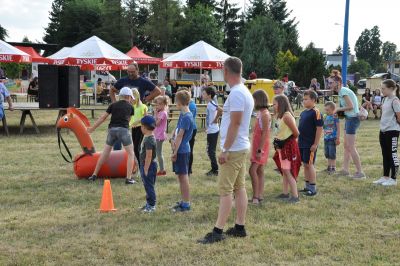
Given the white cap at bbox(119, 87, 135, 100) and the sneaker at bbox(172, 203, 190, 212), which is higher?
the white cap at bbox(119, 87, 135, 100)

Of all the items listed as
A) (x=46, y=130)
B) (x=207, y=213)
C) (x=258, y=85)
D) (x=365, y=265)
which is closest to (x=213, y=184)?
(x=207, y=213)

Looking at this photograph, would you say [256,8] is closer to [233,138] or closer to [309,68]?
[309,68]

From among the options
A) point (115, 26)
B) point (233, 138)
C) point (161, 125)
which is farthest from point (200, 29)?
point (233, 138)

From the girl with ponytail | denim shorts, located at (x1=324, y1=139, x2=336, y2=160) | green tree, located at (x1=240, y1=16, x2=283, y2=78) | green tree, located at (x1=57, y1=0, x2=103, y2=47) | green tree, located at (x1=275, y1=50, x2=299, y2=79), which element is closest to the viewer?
the girl with ponytail

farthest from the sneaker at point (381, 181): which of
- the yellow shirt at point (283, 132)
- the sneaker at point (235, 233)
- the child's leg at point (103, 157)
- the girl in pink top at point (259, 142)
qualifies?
the child's leg at point (103, 157)

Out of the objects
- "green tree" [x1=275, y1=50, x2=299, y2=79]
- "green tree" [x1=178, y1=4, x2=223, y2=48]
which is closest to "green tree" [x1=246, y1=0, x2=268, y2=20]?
"green tree" [x1=178, y1=4, x2=223, y2=48]

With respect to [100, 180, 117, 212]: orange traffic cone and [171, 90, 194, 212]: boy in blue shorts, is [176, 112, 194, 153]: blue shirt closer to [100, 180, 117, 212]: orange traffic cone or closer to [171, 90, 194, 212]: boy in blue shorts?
[171, 90, 194, 212]: boy in blue shorts

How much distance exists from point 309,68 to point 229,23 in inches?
1269

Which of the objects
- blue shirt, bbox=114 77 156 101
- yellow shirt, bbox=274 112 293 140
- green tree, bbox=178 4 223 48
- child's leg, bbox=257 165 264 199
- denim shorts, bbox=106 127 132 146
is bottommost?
child's leg, bbox=257 165 264 199

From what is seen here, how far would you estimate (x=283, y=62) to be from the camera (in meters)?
47.1

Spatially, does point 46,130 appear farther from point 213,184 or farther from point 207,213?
point 207,213

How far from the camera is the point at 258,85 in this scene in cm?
2227

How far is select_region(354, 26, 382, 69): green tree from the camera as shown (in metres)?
144

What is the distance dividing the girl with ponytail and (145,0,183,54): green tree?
181ft
